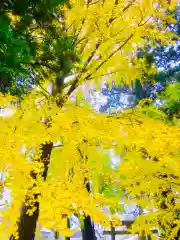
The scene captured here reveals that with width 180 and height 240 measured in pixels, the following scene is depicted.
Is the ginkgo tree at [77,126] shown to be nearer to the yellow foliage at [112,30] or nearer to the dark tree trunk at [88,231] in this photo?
the yellow foliage at [112,30]

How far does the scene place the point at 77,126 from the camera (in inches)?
211

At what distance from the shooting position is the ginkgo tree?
16.9 ft

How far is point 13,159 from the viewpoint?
A: 15.6ft

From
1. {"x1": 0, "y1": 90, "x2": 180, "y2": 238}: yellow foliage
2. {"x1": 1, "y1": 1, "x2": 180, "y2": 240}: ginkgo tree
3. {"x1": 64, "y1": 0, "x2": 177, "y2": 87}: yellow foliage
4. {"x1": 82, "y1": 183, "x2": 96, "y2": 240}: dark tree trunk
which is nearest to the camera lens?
{"x1": 0, "y1": 90, "x2": 180, "y2": 238}: yellow foliage

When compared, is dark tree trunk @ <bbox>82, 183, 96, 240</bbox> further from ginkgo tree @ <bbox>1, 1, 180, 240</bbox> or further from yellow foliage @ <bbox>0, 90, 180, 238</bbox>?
yellow foliage @ <bbox>0, 90, 180, 238</bbox>

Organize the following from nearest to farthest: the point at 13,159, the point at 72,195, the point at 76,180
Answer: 1. the point at 13,159
2. the point at 72,195
3. the point at 76,180

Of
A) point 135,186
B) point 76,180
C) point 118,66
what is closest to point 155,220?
point 135,186

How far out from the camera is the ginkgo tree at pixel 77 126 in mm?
5141

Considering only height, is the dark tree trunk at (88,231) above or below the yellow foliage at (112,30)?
below

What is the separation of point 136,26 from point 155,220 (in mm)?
4032

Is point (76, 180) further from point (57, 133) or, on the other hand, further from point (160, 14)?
point (160, 14)

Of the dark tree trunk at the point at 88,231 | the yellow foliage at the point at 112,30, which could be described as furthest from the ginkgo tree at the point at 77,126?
the dark tree trunk at the point at 88,231

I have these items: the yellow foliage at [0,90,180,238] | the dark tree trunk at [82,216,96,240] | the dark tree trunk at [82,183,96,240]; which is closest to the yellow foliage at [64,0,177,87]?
the yellow foliage at [0,90,180,238]

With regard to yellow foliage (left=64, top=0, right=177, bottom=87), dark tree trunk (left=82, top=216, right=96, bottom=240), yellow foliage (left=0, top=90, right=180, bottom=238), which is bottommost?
dark tree trunk (left=82, top=216, right=96, bottom=240)
